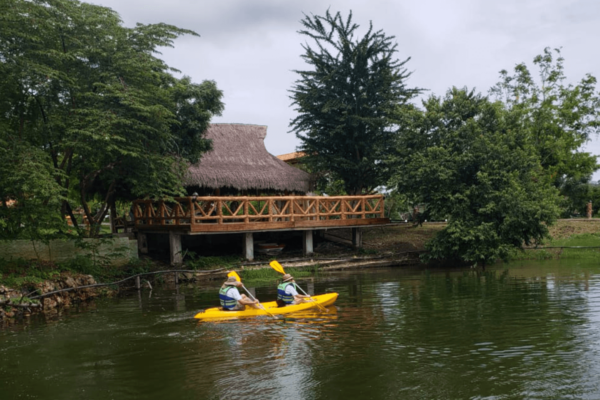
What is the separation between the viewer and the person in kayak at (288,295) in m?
14.6

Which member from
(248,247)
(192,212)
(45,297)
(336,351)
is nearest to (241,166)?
(248,247)

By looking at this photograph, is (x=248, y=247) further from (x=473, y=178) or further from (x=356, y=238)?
(x=473, y=178)

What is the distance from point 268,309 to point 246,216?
9207 mm

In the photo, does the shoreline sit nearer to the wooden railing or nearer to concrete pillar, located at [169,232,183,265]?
concrete pillar, located at [169,232,183,265]

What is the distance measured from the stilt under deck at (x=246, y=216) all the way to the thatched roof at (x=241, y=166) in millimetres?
954

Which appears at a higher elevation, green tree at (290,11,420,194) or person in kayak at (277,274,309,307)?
green tree at (290,11,420,194)

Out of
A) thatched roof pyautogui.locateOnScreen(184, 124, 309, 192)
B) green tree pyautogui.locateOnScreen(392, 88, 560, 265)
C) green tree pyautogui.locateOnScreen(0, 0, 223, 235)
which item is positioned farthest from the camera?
thatched roof pyautogui.locateOnScreen(184, 124, 309, 192)

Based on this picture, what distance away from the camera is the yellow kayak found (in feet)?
45.0

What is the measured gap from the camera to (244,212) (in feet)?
77.3

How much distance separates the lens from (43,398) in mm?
8281

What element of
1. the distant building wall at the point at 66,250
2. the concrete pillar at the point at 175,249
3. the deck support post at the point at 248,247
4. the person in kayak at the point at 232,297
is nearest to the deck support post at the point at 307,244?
the deck support post at the point at 248,247

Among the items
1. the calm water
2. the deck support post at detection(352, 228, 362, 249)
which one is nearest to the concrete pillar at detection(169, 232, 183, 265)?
the calm water

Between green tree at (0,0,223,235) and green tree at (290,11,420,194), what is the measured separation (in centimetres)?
880

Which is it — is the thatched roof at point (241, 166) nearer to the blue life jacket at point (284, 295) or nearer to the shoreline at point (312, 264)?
the shoreline at point (312, 264)
